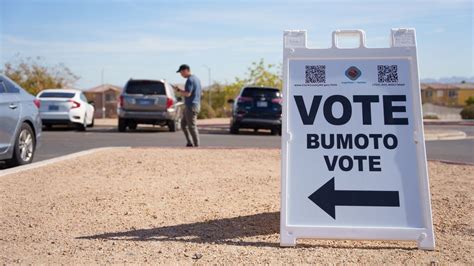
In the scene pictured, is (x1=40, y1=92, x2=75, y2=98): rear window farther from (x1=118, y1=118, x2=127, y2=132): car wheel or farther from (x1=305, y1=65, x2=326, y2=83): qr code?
(x1=305, y1=65, x2=326, y2=83): qr code

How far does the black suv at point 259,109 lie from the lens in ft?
67.2

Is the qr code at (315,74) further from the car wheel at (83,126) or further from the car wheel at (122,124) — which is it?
the car wheel at (83,126)

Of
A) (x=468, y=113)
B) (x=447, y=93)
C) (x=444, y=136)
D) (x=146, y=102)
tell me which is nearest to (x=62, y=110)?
(x=146, y=102)

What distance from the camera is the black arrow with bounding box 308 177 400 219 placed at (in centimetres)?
523

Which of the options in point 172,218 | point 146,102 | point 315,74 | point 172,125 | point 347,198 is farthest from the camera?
point 172,125

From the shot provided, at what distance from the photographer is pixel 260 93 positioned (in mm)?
20734

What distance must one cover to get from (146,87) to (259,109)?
3680 millimetres

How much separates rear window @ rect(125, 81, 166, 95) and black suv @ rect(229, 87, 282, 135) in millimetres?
2523

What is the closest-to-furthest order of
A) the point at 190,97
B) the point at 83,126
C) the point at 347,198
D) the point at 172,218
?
1. the point at 347,198
2. the point at 172,218
3. the point at 190,97
4. the point at 83,126

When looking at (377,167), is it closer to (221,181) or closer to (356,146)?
(356,146)

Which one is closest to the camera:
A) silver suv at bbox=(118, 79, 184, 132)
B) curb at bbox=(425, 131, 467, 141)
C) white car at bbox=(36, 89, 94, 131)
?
curb at bbox=(425, 131, 467, 141)

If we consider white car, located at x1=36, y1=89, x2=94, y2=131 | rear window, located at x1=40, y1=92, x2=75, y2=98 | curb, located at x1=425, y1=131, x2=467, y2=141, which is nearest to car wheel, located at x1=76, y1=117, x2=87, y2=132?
white car, located at x1=36, y1=89, x2=94, y2=131

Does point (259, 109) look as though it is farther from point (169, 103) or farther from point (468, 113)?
point (468, 113)

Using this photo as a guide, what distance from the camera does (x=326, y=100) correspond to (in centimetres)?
546
